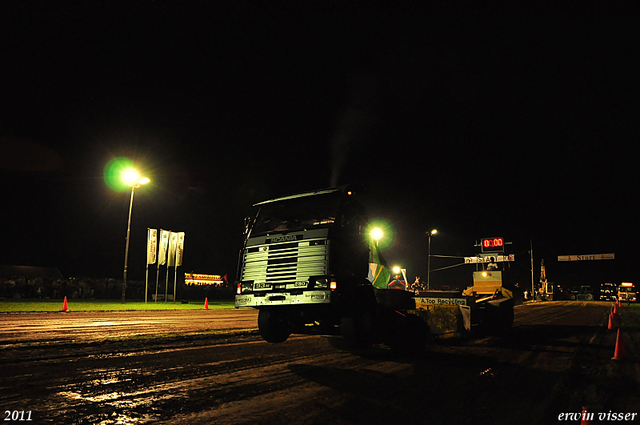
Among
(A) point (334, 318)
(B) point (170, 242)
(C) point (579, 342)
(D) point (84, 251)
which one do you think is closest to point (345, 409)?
(A) point (334, 318)

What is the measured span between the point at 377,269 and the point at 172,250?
102ft

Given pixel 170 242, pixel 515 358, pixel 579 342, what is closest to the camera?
pixel 515 358

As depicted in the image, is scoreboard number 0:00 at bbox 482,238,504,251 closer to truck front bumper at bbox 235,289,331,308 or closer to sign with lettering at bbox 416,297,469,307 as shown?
sign with lettering at bbox 416,297,469,307

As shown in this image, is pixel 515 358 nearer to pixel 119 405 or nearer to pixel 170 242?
pixel 119 405

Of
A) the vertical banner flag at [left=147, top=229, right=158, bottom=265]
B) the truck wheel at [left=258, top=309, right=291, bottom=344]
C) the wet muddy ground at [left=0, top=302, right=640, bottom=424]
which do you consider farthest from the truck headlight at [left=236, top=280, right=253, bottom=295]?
the vertical banner flag at [left=147, top=229, right=158, bottom=265]

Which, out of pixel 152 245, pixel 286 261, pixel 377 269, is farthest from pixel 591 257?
pixel 286 261

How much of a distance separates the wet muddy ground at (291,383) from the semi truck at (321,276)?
0.67 metres

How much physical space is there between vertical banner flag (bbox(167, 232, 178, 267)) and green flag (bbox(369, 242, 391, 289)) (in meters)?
30.4

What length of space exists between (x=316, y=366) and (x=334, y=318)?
99 cm

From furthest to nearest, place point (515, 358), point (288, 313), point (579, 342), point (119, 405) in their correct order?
point (579, 342)
point (515, 358)
point (288, 313)
point (119, 405)

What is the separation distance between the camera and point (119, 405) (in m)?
5.15

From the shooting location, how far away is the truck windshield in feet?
28.3

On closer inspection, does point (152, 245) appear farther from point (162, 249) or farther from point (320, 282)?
point (320, 282)

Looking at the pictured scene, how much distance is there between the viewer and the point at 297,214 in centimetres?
905
